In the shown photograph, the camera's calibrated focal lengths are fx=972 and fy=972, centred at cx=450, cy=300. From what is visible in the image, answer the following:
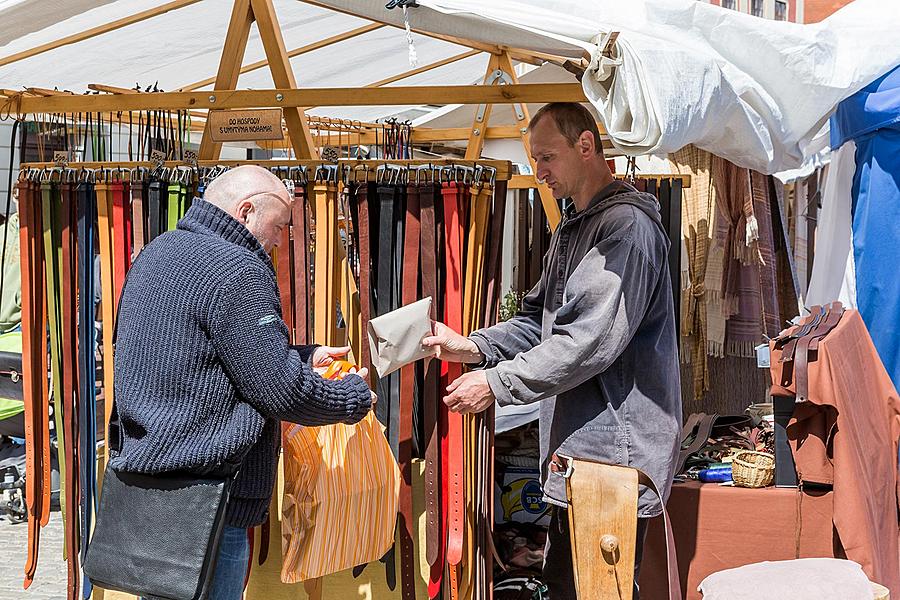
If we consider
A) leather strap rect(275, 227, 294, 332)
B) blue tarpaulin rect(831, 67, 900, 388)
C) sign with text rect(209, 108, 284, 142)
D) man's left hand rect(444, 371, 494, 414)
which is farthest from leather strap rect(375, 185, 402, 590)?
blue tarpaulin rect(831, 67, 900, 388)

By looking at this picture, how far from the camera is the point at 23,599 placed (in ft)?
14.4

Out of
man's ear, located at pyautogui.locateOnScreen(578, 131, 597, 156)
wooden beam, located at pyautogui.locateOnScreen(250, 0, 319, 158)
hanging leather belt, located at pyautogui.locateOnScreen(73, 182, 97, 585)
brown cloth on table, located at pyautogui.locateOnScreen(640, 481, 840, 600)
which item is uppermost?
wooden beam, located at pyautogui.locateOnScreen(250, 0, 319, 158)

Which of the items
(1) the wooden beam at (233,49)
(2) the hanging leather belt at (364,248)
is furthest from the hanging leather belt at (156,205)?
(2) the hanging leather belt at (364,248)

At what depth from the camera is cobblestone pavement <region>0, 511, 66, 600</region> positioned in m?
4.49

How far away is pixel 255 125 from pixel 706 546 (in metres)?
2.17

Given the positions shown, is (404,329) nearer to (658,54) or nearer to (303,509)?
(303,509)

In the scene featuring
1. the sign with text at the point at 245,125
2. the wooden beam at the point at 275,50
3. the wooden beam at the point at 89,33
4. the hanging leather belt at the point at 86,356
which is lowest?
the hanging leather belt at the point at 86,356

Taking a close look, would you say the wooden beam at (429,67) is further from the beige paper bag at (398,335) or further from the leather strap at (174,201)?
the beige paper bag at (398,335)

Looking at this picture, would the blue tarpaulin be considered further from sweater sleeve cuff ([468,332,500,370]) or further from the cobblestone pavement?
the cobblestone pavement

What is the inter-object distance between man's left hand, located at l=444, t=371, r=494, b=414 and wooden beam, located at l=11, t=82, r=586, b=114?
87 centimetres

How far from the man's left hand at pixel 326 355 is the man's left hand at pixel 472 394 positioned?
0.38m

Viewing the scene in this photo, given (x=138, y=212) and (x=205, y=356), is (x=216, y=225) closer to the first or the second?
(x=205, y=356)

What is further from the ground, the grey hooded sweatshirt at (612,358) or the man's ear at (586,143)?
the man's ear at (586,143)

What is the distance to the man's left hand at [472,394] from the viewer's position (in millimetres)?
2803
